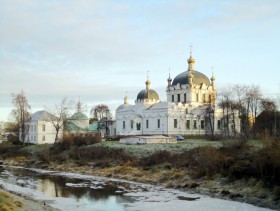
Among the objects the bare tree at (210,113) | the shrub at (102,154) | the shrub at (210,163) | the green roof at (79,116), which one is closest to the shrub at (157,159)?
the shrub at (102,154)

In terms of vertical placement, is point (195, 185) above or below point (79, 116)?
below

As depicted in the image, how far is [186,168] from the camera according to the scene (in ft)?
98.7

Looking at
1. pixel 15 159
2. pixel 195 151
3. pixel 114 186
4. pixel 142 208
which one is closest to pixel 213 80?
pixel 15 159

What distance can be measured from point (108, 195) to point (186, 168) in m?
8.35

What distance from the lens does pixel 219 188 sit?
77.8 feet

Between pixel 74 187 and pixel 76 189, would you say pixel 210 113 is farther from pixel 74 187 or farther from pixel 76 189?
pixel 76 189

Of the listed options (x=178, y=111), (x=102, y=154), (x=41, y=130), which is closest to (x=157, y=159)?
(x=102, y=154)

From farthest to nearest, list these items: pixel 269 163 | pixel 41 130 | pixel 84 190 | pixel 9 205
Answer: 1. pixel 41 130
2. pixel 84 190
3. pixel 269 163
4. pixel 9 205

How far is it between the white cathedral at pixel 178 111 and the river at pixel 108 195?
38.6m

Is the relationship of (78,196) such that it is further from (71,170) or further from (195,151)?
(71,170)

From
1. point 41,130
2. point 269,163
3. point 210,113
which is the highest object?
point 210,113

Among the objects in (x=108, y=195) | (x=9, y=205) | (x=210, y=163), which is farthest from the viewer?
(x=210, y=163)

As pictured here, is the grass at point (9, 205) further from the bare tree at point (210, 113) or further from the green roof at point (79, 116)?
the green roof at point (79, 116)

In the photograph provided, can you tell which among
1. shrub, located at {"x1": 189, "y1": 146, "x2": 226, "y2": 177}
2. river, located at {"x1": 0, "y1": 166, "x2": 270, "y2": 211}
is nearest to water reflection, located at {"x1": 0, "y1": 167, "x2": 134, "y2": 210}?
river, located at {"x1": 0, "y1": 166, "x2": 270, "y2": 211}
